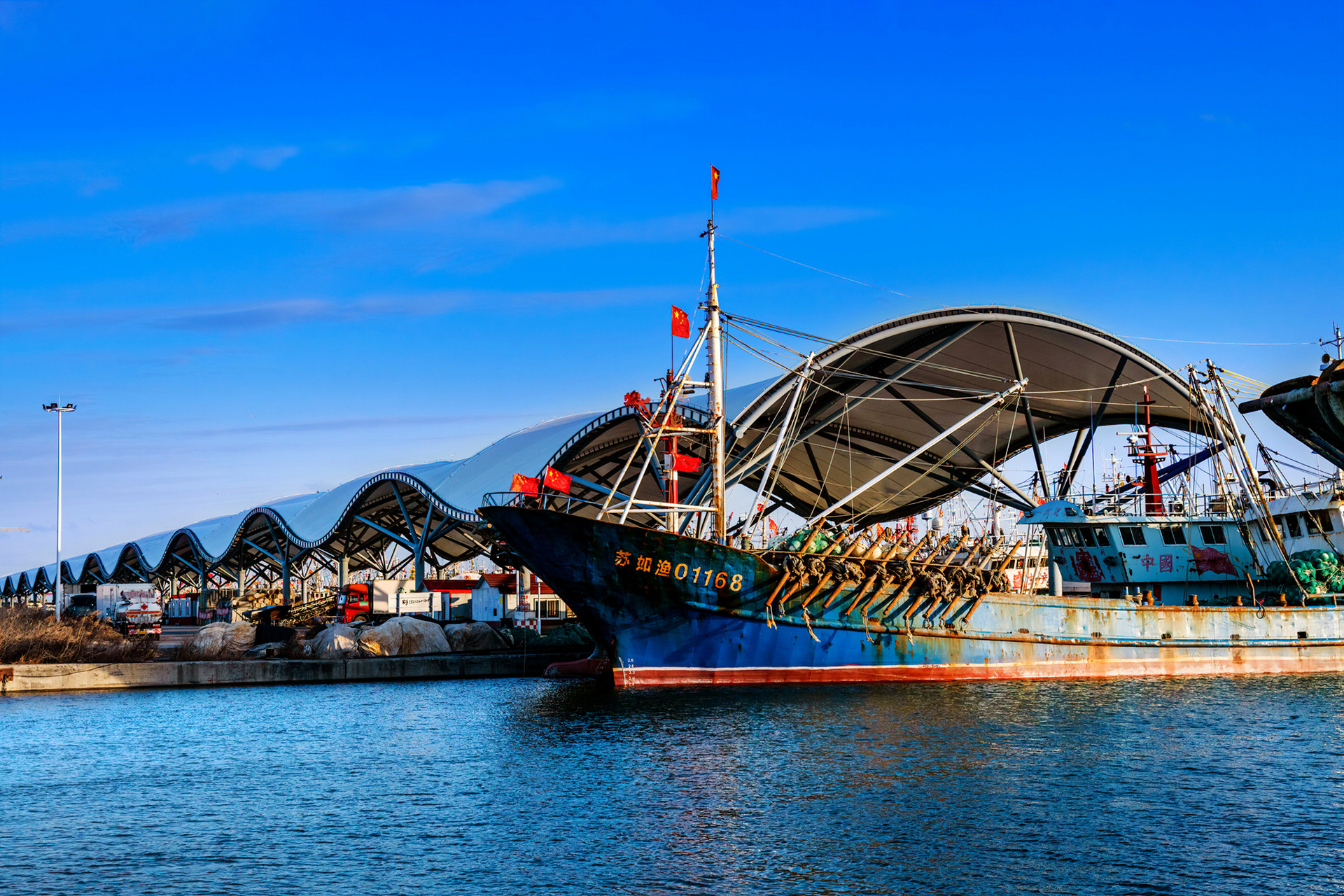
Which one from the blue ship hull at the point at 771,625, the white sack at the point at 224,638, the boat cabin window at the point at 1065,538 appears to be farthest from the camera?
the white sack at the point at 224,638

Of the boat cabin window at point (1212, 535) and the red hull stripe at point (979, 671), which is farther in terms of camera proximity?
the boat cabin window at point (1212, 535)

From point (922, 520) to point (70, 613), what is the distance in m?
67.3

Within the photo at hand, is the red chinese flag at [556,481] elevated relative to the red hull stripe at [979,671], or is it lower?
elevated

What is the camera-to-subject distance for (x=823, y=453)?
7656cm

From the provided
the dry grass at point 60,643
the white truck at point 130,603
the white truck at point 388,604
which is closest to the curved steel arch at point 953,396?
the white truck at point 388,604

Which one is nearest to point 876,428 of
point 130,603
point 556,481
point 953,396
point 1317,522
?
point 953,396

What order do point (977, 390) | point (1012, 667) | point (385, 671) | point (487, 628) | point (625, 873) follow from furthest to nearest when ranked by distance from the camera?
point (977, 390)
point (487, 628)
point (385, 671)
point (1012, 667)
point (625, 873)

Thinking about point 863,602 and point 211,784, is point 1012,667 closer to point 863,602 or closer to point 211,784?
point 863,602

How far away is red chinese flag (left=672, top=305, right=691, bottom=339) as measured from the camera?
45.2m

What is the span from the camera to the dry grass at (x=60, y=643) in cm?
4969

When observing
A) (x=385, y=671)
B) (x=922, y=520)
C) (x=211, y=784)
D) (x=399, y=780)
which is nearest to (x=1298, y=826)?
(x=399, y=780)

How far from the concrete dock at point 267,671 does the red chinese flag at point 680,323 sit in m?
19.4

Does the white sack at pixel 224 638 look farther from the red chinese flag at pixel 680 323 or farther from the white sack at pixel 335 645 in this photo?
the red chinese flag at pixel 680 323

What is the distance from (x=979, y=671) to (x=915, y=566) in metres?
5.71
